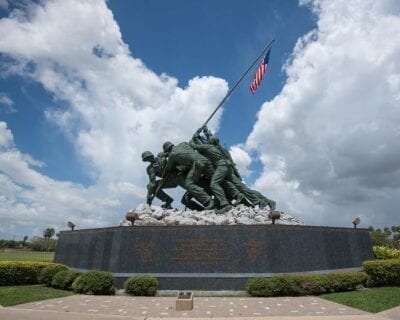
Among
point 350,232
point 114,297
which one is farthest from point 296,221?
point 114,297

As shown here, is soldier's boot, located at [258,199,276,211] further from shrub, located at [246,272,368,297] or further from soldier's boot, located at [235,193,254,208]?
shrub, located at [246,272,368,297]

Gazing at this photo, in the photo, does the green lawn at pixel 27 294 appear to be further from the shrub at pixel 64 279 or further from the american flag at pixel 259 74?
the american flag at pixel 259 74

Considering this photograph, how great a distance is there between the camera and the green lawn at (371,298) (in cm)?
854

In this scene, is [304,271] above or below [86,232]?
below

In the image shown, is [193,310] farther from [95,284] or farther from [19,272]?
[19,272]

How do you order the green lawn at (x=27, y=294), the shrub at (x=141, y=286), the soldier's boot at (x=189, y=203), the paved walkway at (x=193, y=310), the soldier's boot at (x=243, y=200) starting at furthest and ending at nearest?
the soldier's boot at (x=189, y=203)
the soldier's boot at (x=243, y=200)
the shrub at (x=141, y=286)
the green lawn at (x=27, y=294)
the paved walkway at (x=193, y=310)

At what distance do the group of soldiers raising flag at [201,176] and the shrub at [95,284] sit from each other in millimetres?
5313

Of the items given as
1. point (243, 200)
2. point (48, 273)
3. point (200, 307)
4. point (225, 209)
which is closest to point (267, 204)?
point (243, 200)

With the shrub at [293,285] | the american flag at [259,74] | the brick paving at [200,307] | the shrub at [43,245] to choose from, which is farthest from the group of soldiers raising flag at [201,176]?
the shrub at [43,245]

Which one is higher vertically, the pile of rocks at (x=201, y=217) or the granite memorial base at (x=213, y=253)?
the pile of rocks at (x=201, y=217)

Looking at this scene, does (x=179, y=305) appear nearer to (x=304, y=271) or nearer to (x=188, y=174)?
(x=304, y=271)

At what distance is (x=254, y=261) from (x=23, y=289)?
7525 mm

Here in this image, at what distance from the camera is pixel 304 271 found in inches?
461

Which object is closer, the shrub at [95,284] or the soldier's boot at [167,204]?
the shrub at [95,284]
